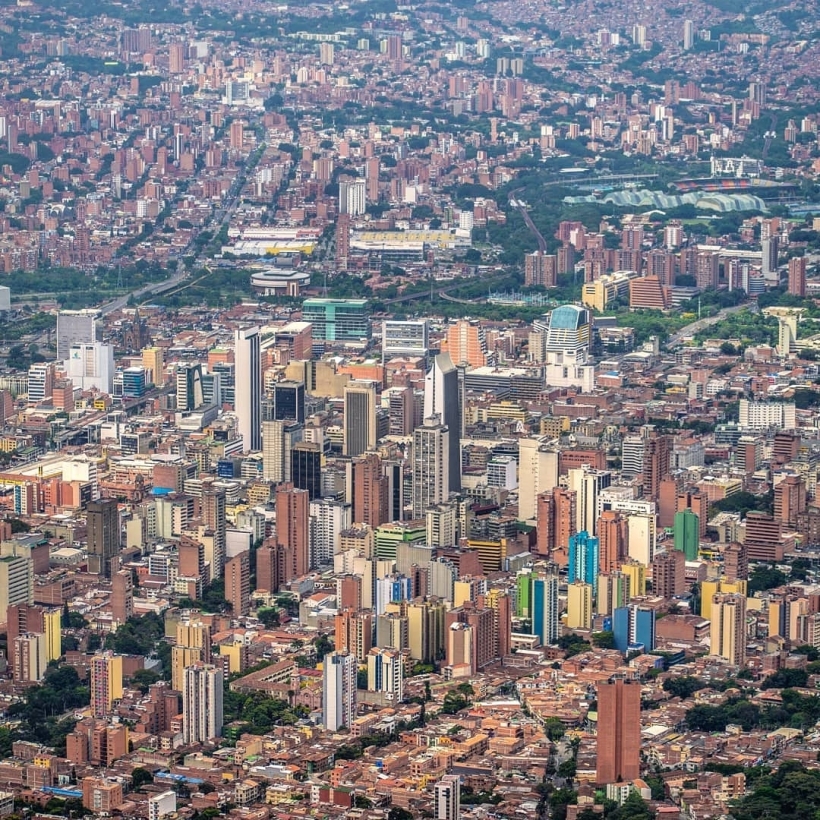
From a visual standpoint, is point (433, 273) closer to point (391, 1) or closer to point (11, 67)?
point (11, 67)

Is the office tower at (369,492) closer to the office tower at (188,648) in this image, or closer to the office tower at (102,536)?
the office tower at (102,536)

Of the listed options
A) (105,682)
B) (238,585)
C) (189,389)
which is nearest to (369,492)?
(238,585)

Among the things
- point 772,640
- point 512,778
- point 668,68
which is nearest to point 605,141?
point 668,68

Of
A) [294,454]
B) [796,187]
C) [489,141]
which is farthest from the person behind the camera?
[489,141]

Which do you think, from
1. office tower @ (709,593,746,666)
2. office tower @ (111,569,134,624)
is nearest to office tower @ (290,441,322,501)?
office tower @ (111,569,134,624)

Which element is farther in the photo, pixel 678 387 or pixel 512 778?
pixel 678 387

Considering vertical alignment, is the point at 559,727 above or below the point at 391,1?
below

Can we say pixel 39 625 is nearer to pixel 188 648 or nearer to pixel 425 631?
pixel 188 648

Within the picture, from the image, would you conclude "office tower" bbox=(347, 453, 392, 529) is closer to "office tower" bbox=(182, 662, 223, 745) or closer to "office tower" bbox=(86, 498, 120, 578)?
"office tower" bbox=(86, 498, 120, 578)
